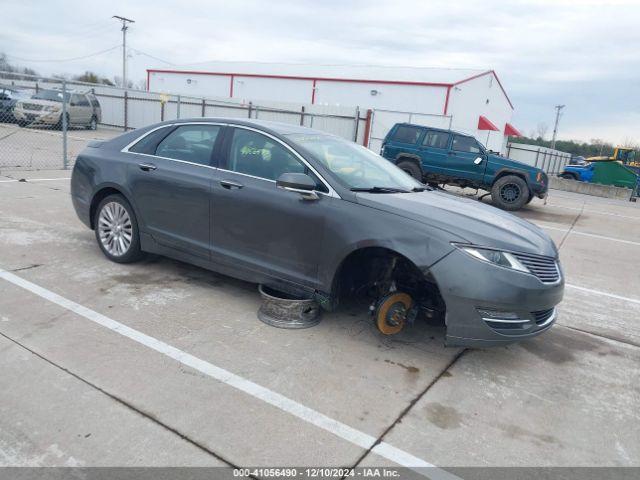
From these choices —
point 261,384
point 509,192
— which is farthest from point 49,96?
point 261,384

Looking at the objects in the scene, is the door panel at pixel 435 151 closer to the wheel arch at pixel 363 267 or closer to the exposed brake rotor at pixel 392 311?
the wheel arch at pixel 363 267

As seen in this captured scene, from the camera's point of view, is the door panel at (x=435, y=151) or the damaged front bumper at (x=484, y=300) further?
the door panel at (x=435, y=151)

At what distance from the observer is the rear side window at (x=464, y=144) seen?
13.4 meters

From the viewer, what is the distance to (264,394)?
320cm

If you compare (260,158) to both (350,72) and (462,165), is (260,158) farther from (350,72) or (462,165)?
(350,72)

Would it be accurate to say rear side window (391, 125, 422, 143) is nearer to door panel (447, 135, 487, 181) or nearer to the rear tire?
the rear tire

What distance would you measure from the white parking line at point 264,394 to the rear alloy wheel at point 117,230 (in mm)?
964

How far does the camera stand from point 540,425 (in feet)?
10.4

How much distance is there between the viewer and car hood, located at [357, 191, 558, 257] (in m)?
3.62

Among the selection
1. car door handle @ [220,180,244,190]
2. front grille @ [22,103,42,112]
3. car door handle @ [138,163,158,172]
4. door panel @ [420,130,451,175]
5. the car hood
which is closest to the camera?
the car hood

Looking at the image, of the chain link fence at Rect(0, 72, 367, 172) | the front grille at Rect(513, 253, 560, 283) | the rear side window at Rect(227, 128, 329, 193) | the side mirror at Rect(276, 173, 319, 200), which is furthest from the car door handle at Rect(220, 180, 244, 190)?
the chain link fence at Rect(0, 72, 367, 172)

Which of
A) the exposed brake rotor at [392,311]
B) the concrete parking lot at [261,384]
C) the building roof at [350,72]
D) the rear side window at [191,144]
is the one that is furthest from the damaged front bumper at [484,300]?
the building roof at [350,72]

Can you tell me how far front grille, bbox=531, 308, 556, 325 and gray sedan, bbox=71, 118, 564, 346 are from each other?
0.02m

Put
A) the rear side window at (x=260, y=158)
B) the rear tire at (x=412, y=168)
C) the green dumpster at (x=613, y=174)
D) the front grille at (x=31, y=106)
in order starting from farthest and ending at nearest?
the green dumpster at (x=613, y=174) < the front grille at (x=31, y=106) < the rear tire at (x=412, y=168) < the rear side window at (x=260, y=158)
